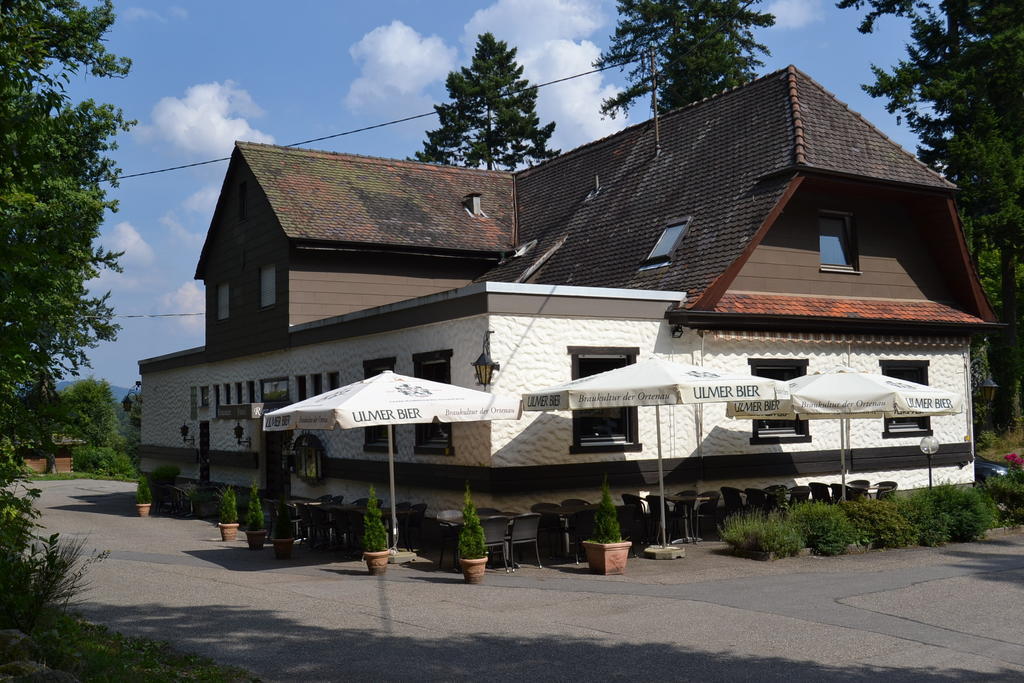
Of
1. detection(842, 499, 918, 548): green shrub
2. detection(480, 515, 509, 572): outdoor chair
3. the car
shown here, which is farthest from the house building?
detection(842, 499, 918, 548): green shrub

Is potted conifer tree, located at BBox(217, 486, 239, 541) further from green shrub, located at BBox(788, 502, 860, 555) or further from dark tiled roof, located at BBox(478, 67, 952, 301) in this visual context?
green shrub, located at BBox(788, 502, 860, 555)

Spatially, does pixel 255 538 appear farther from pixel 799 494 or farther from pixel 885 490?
pixel 885 490

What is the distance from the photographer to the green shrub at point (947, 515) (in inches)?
567

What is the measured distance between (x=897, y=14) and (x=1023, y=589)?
30.3 metres

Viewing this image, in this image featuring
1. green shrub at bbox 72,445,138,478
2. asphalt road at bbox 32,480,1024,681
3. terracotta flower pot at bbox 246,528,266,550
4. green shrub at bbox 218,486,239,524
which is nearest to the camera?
asphalt road at bbox 32,480,1024,681

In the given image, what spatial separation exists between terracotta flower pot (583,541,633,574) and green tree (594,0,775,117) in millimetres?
31734

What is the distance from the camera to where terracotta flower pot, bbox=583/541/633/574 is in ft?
41.4

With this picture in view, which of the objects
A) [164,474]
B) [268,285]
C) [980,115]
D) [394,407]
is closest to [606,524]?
[394,407]

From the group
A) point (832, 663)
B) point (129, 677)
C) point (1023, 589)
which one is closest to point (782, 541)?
point (1023, 589)

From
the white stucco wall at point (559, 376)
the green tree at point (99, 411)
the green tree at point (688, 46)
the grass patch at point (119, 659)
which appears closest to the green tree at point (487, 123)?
the green tree at point (688, 46)

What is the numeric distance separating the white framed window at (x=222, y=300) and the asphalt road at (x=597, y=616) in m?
11.5

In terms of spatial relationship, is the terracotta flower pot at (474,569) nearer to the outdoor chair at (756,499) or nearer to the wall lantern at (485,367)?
the wall lantern at (485,367)

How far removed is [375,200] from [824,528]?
14.1 meters

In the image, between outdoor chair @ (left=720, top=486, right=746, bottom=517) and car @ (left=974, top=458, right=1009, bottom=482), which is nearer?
outdoor chair @ (left=720, top=486, right=746, bottom=517)
